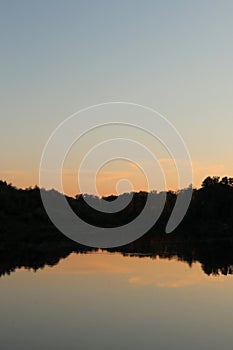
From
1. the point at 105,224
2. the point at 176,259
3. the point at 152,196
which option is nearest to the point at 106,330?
the point at 176,259

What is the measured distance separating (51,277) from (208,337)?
8.86 m

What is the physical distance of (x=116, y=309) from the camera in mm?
12672

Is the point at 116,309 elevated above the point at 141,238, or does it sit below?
below

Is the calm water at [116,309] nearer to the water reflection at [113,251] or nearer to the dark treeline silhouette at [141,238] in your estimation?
the water reflection at [113,251]

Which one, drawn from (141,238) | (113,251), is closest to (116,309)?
(113,251)

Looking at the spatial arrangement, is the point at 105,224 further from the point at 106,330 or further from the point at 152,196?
the point at 106,330

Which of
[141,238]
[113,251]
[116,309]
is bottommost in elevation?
[116,309]

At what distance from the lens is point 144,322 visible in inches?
448

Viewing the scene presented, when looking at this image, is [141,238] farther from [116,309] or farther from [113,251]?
[116,309]

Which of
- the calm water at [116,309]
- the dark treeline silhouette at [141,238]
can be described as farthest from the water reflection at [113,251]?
the calm water at [116,309]

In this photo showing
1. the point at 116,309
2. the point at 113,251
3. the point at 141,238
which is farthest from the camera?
the point at 141,238

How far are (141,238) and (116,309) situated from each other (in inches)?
1026

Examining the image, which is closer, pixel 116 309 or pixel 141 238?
pixel 116 309

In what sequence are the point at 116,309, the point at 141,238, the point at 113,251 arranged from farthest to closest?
the point at 141,238 → the point at 113,251 → the point at 116,309
